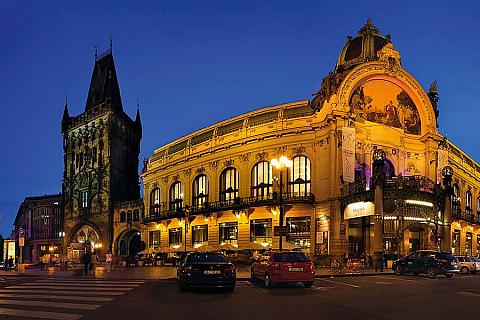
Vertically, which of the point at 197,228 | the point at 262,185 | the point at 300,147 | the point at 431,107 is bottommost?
the point at 197,228

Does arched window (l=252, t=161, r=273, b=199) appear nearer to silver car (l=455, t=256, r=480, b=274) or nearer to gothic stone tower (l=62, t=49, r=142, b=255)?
silver car (l=455, t=256, r=480, b=274)

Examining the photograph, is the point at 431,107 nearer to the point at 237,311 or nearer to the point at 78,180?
the point at 237,311

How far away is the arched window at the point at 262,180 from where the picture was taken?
55.9 metres

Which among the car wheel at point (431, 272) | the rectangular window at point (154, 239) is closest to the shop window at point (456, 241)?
the car wheel at point (431, 272)

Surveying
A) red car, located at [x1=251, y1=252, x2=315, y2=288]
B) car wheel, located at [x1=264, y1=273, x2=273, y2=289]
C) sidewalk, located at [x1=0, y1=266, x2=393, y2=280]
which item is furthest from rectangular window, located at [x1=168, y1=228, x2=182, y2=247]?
red car, located at [x1=251, y1=252, x2=315, y2=288]

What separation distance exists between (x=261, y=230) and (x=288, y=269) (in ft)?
115

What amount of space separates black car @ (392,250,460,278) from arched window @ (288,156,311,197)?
69.9ft

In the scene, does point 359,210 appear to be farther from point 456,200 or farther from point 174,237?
point 174,237

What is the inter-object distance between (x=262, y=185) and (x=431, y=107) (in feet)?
67.1

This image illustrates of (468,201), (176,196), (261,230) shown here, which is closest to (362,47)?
(261,230)

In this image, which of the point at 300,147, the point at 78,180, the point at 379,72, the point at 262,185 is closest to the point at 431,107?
the point at 379,72

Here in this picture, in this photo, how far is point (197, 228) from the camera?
64938 mm

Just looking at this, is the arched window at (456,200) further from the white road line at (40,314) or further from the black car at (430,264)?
the white road line at (40,314)

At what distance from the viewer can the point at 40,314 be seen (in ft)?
41.7
